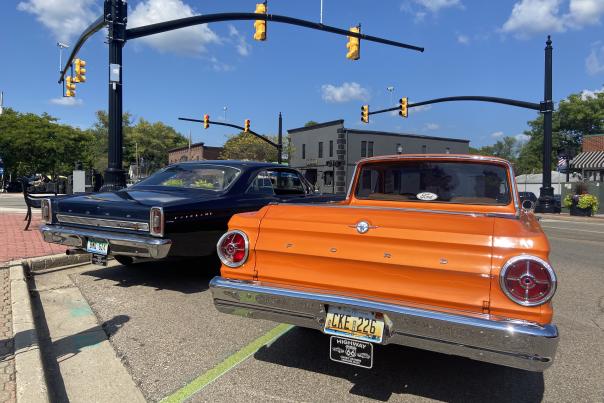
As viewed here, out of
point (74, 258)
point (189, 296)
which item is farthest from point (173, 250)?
point (74, 258)

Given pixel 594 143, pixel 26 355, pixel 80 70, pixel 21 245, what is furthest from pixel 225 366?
pixel 594 143

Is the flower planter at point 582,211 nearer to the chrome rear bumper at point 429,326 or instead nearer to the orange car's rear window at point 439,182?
the orange car's rear window at point 439,182

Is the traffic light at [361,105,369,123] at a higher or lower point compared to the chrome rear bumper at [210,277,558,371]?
higher

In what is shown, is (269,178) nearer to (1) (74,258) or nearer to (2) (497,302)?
(1) (74,258)

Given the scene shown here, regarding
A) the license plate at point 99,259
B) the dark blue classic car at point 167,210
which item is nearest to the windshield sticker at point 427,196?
the dark blue classic car at point 167,210

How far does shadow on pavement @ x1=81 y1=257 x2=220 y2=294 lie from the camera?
18.8ft

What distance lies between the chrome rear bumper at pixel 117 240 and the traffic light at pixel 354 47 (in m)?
11.9

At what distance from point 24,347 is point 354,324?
8.03ft

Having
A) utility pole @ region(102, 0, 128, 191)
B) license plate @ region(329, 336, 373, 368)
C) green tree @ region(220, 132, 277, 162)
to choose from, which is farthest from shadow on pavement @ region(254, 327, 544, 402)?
green tree @ region(220, 132, 277, 162)

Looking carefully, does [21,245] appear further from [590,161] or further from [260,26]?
[590,161]

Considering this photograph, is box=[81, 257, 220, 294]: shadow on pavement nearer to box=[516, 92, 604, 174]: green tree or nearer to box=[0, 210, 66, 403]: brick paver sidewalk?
box=[0, 210, 66, 403]: brick paver sidewalk

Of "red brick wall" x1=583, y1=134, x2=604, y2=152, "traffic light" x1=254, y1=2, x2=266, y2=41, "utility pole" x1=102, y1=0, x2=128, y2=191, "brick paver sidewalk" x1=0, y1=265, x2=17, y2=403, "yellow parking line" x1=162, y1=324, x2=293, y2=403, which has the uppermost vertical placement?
"traffic light" x1=254, y1=2, x2=266, y2=41

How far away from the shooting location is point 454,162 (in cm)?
411

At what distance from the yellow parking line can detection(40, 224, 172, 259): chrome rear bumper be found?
1.56 meters
